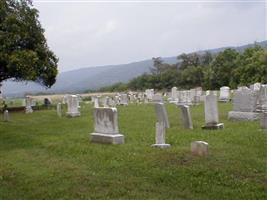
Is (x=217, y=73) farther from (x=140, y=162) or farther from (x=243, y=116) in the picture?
(x=140, y=162)

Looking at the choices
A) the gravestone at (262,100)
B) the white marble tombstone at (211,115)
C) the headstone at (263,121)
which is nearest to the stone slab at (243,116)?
the gravestone at (262,100)

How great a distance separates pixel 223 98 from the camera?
37094mm

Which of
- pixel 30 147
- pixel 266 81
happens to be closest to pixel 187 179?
pixel 30 147

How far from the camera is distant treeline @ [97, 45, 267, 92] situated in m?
56.9

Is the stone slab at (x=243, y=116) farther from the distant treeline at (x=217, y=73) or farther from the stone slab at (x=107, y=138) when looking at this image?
the distant treeline at (x=217, y=73)

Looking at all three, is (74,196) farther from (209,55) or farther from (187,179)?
(209,55)

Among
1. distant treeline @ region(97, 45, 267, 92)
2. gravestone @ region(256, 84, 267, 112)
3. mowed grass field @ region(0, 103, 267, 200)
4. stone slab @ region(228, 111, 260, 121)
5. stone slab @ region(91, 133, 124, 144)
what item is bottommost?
mowed grass field @ region(0, 103, 267, 200)

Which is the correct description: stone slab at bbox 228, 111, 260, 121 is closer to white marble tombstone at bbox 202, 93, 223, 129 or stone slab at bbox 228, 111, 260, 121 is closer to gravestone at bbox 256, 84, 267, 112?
gravestone at bbox 256, 84, 267, 112

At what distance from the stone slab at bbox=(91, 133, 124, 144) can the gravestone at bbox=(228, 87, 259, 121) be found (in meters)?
7.17

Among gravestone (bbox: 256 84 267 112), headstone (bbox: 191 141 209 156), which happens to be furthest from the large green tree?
headstone (bbox: 191 141 209 156)

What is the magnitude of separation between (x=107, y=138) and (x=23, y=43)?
12405mm

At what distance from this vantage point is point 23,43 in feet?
83.4

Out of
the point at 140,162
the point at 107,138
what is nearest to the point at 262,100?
the point at 107,138

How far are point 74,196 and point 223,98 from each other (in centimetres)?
2936
